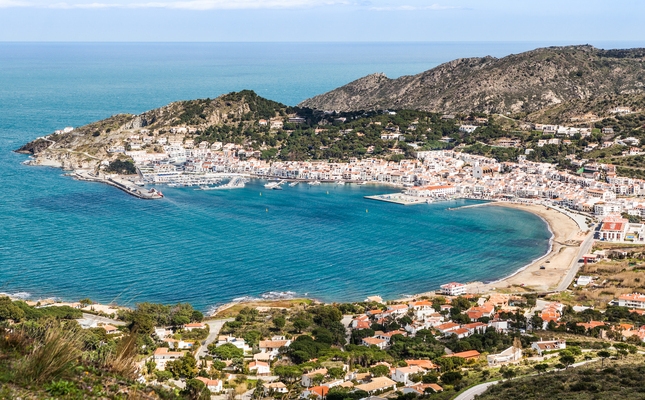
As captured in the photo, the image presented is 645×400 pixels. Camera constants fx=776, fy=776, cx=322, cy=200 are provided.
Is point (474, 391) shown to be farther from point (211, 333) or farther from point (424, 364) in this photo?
point (211, 333)

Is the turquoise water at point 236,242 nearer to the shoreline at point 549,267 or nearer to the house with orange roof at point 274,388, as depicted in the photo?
the shoreline at point 549,267

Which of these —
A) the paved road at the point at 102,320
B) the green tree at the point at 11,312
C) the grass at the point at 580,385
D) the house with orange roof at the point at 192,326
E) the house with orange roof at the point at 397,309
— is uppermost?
the grass at the point at 580,385

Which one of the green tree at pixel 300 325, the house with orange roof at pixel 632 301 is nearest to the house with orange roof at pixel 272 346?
the green tree at pixel 300 325

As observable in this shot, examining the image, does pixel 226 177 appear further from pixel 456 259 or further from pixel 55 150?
pixel 456 259

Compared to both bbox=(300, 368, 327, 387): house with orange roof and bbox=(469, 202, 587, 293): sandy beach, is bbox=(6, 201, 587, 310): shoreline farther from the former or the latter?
bbox=(300, 368, 327, 387): house with orange roof

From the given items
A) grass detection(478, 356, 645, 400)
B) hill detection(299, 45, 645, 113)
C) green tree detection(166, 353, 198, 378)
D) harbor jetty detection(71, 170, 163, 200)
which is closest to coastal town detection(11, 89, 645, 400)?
green tree detection(166, 353, 198, 378)

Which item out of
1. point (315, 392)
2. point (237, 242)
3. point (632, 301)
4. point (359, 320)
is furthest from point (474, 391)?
point (237, 242)
